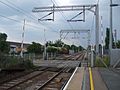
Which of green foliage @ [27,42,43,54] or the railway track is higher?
green foliage @ [27,42,43,54]

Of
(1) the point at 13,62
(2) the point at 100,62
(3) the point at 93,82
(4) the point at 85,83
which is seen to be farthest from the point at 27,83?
(2) the point at 100,62

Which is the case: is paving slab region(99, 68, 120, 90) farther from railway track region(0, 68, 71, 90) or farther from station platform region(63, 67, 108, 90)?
railway track region(0, 68, 71, 90)

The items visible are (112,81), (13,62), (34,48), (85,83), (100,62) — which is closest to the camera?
(85,83)

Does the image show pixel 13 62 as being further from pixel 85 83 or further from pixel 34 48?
pixel 34 48

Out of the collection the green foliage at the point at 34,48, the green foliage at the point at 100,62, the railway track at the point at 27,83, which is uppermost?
the green foliage at the point at 34,48

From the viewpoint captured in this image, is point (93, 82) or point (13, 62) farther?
point (13, 62)

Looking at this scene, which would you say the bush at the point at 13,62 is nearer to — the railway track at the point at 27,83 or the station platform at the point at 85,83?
the railway track at the point at 27,83

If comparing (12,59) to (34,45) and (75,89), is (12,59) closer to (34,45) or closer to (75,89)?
(75,89)

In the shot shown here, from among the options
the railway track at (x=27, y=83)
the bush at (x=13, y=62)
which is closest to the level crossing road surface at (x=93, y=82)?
the railway track at (x=27, y=83)

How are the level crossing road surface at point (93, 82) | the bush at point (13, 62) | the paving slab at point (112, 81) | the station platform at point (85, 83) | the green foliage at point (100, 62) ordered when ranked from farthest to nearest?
the green foliage at point (100, 62) → the bush at point (13, 62) → the paving slab at point (112, 81) → the level crossing road surface at point (93, 82) → the station platform at point (85, 83)

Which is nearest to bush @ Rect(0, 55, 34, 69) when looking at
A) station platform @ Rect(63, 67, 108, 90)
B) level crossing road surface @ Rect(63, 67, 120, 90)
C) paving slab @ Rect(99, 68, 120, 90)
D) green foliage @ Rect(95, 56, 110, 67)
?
green foliage @ Rect(95, 56, 110, 67)

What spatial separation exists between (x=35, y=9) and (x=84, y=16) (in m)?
6.49

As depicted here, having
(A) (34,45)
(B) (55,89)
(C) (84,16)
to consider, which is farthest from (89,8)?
(A) (34,45)

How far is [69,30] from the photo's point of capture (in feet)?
252
